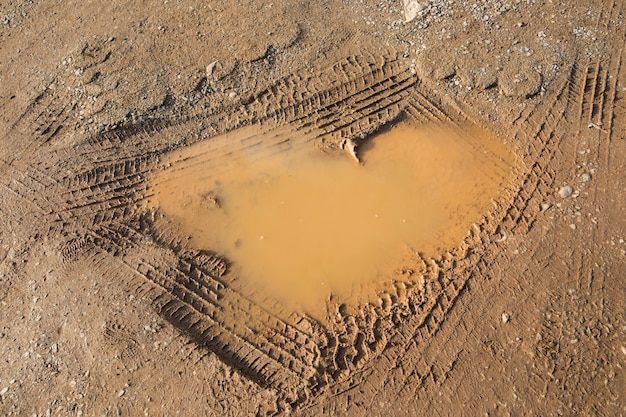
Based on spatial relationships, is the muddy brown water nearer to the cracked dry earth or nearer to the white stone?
the cracked dry earth

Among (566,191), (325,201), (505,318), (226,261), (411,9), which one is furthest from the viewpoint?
(411,9)

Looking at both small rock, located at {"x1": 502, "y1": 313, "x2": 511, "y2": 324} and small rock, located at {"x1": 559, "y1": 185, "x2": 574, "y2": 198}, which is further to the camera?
small rock, located at {"x1": 559, "y1": 185, "x2": 574, "y2": 198}

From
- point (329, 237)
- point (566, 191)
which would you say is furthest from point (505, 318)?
point (329, 237)

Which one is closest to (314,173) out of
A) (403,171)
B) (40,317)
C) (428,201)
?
(403,171)

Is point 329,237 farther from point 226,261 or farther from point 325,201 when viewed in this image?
point 226,261

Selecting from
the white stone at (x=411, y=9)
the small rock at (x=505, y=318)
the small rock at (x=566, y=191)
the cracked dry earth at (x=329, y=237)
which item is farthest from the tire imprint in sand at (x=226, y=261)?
the white stone at (x=411, y=9)

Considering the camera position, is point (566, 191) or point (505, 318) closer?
point (505, 318)

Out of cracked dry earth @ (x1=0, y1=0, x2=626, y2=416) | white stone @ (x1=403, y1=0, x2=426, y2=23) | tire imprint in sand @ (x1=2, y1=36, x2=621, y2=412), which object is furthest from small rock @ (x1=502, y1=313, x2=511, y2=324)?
white stone @ (x1=403, y1=0, x2=426, y2=23)

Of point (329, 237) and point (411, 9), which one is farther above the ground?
point (411, 9)
